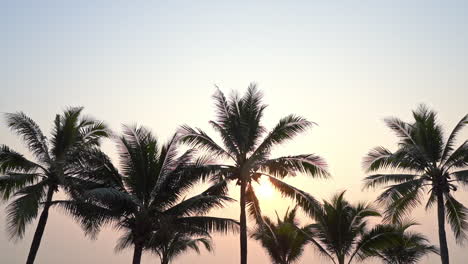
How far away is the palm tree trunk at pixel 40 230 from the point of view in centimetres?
2258

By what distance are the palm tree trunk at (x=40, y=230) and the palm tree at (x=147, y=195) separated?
2.03 ft

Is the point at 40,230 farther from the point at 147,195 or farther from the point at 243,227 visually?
the point at 243,227

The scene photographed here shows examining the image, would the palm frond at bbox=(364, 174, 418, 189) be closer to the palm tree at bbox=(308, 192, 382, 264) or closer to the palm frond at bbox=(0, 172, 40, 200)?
the palm tree at bbox=(308, 192, 382, 264)

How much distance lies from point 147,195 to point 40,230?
514 cm

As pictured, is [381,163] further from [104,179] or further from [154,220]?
[104,179]

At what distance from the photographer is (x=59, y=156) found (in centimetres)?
2347

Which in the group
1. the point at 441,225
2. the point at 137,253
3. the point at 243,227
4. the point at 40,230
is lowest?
the point at 137,253

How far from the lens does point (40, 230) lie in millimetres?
23172

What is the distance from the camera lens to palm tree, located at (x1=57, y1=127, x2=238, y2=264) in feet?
74.2

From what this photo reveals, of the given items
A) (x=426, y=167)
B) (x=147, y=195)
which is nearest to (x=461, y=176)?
(x=426, y=167)

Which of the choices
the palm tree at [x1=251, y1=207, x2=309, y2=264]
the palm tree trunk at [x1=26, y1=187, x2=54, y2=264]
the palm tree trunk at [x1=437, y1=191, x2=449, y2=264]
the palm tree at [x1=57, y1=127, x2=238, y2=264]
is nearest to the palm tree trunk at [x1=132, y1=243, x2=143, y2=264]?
the palm tree at [x1=57, y1=127, x2=238, y2=264]

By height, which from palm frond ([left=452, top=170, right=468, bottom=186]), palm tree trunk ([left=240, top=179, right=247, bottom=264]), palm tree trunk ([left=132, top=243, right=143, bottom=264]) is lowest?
palm tree trunk ([left=132, top=243, right=143, bottom=264])

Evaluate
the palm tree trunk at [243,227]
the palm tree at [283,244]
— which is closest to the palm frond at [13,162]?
the palm tree trunk at [243,227]

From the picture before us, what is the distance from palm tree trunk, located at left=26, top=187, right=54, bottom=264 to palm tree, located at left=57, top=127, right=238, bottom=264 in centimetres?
62
